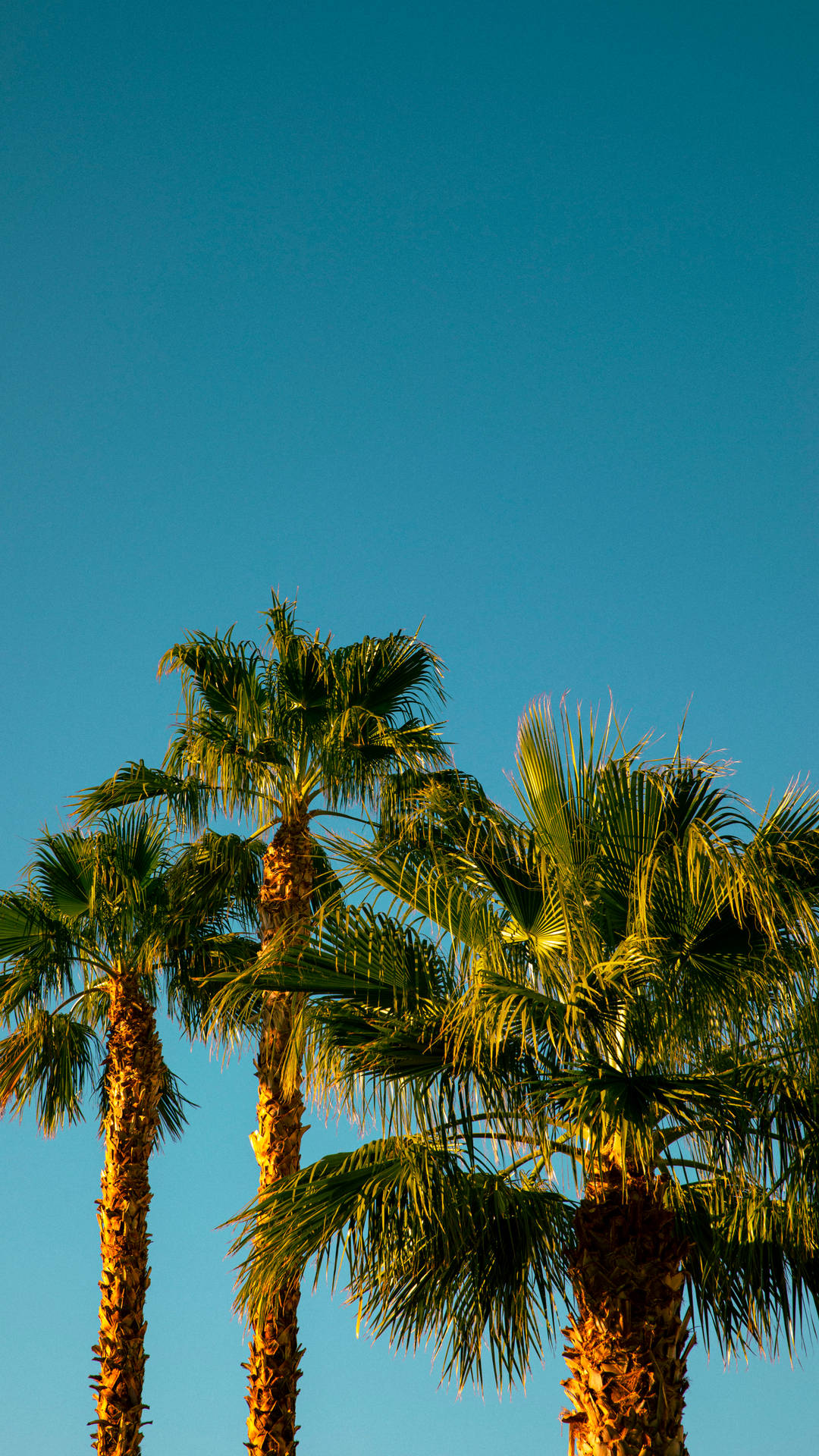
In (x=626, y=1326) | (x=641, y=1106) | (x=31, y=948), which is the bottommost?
(x=626, y=1326)

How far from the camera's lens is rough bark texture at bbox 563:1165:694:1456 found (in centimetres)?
804

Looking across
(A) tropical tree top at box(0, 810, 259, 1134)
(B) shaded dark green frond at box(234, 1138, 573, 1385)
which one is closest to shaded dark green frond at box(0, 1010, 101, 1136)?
(A) tropical tree top at box(0, 810, 259, 1134)

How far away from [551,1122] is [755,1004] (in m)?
1.42

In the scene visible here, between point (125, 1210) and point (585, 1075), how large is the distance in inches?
322

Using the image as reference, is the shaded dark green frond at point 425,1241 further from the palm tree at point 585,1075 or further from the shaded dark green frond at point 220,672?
the shaded dark green frond at point 220,672

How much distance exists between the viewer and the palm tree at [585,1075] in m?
8.24

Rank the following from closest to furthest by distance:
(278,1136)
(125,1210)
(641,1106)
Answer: (641,1106) → (278,1136) → (125,1210)

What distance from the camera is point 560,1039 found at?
833 centimetres

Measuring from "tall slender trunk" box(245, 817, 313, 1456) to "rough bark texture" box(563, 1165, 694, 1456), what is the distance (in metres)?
2.95

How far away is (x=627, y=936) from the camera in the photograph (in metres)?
8.68

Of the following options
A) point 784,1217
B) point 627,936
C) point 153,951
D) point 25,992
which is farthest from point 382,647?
point 784,1217

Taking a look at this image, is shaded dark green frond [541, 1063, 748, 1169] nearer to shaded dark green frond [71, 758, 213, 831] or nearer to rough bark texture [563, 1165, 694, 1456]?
rough bark texture [563, 1165, 694, 1456]

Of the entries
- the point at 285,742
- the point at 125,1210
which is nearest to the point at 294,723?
the point at 285,742

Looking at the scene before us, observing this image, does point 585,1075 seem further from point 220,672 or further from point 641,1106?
point 220,672
